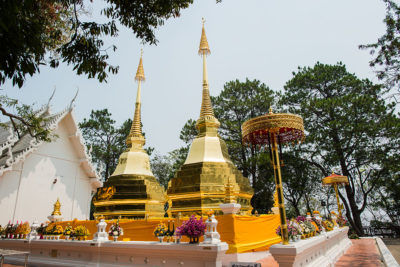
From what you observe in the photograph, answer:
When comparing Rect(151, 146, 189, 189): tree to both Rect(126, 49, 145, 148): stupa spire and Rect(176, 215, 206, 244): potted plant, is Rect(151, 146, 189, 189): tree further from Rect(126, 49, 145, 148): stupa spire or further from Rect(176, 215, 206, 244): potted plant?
Rect(176, 215, 206, 244): potted plant

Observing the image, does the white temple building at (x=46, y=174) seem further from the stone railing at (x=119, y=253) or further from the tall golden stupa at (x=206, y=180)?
the tall golden stupa at (x=206, y=180)

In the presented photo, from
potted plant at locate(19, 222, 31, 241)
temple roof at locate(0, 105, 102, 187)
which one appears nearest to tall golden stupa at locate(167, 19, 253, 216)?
potted plant at locate(19, 222, 31, 241)

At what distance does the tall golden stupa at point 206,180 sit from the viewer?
1202 cm

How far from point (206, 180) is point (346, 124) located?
13.7 meters

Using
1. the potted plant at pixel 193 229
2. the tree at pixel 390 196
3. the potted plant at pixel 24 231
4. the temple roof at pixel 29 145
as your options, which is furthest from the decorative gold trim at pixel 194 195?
the tree at pixel 390 196

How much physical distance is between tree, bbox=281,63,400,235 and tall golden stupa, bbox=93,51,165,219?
13.1m

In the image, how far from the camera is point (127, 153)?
696 inches

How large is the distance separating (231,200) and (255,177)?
53.2ft

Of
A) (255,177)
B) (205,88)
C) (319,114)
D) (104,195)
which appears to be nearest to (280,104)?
(319,114)

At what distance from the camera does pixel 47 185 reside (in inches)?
651

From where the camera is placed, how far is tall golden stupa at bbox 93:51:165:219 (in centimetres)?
1492

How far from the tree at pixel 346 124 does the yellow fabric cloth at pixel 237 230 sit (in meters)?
12.1

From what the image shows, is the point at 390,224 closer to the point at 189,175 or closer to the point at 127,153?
the point at 189,175

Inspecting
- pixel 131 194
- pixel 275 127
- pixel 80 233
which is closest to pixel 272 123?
pixel 275 127
